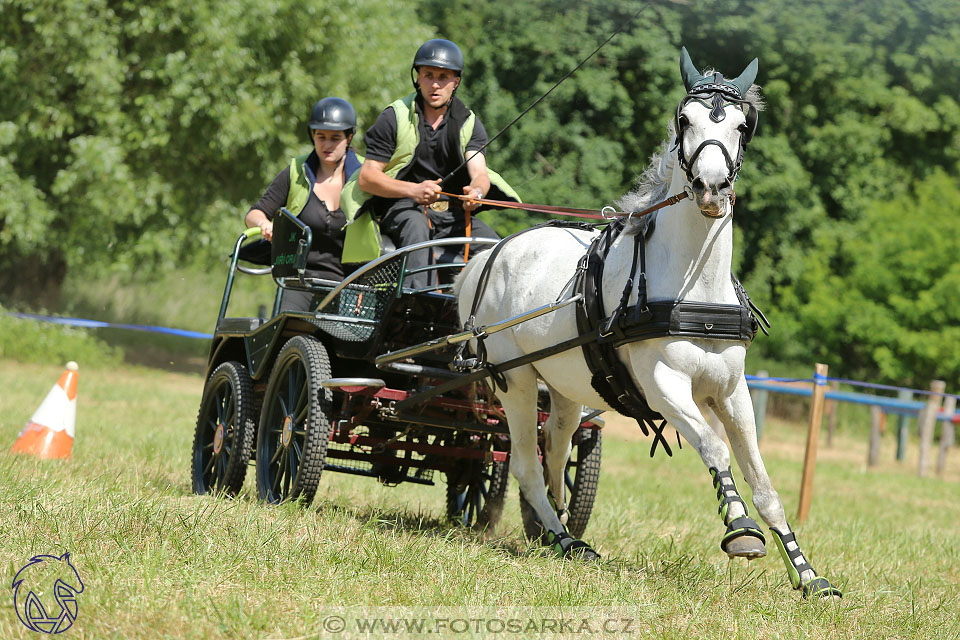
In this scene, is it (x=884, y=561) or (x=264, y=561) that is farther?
(x=884, y=561)

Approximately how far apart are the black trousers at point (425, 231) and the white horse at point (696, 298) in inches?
39.8

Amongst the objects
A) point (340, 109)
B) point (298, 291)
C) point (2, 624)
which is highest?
point (340, 109)

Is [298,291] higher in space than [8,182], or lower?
lower

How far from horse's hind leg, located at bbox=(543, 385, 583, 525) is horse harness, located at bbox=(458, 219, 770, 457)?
0.62m

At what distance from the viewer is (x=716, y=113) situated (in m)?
A: 4.56

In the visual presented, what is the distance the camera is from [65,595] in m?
3.77

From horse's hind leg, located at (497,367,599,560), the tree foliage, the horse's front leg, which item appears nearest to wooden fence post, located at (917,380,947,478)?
the tree foliage

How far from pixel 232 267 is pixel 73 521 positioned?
8.92 feet

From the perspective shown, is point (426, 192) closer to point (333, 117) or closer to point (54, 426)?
point (333, 117)

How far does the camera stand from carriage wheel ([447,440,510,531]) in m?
6.97

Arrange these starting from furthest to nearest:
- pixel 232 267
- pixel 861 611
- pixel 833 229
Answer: pixel 833 229, pixel 232 267, pixel 861 611

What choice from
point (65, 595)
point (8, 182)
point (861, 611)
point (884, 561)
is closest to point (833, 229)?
point (8, 182)

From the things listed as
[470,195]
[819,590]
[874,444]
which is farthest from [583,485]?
[874,444]

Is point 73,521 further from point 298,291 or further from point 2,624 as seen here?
point 298,291
